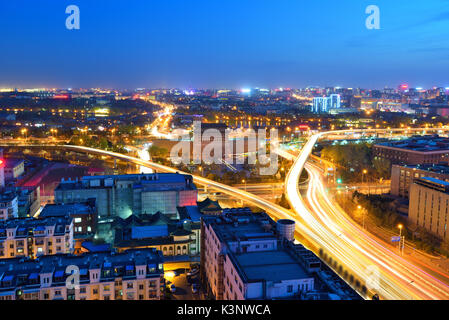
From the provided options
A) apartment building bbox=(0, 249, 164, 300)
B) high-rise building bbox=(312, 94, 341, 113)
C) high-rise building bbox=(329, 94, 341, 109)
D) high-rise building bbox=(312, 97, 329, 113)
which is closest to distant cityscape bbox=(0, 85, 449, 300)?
apartment building bbox=(0, 249, 164, 300)

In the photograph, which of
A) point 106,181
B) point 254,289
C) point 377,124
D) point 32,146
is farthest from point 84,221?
point 377,124

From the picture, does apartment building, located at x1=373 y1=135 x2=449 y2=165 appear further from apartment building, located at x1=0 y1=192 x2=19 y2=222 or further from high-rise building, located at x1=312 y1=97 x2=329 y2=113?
high-rise building, located at x1=312 y1=97 x2=329 y2=113

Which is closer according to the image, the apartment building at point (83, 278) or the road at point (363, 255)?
the apartment building at point (83, 278)

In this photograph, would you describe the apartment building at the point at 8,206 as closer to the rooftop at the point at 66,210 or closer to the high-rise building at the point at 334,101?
the rooftop at the point at 66,210

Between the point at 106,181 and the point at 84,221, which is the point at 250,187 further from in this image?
the point at 84,221

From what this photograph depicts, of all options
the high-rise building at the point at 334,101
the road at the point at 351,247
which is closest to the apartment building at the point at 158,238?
the road at the point at 351,247

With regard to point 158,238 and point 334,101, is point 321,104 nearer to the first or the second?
point 334,101

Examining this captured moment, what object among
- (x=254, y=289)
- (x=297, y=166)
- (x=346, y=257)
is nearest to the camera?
(x=254, y=289)
